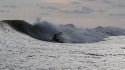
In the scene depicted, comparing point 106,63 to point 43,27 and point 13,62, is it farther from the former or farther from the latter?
point 43,27

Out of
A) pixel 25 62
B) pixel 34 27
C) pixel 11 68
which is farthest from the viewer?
pixel 34 27

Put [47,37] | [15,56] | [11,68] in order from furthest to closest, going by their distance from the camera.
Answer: [47,37]
[15,56]
[11,68]

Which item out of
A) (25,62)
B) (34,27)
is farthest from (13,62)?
(34,27)

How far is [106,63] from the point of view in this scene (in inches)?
595

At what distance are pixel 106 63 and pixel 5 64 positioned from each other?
4.78 m

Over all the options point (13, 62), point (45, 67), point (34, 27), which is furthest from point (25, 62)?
point (34, 27)

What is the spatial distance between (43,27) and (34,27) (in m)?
1.27

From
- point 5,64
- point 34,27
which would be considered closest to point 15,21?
point 34,27

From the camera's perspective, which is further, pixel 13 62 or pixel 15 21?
pixel 15 21

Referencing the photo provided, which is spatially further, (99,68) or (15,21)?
(15,21)

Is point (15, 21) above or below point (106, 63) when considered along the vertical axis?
above

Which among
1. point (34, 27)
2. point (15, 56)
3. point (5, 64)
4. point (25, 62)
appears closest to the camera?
point (5, 64)

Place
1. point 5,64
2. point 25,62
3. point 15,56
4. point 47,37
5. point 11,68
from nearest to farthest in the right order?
point 11,68
point 5,64
point 25,62
point 15,56
point 47,37

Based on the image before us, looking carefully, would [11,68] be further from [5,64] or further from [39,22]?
[39,22]
